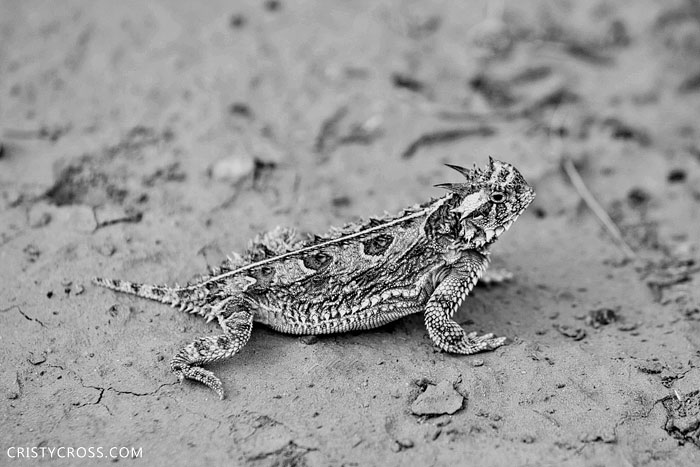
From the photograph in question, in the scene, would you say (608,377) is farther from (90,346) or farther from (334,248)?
(90,346)

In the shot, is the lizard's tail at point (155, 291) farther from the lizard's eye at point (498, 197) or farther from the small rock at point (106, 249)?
the lizard's eye at point (498, 197)

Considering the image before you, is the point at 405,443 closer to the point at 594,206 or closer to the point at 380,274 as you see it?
the point at 380,274

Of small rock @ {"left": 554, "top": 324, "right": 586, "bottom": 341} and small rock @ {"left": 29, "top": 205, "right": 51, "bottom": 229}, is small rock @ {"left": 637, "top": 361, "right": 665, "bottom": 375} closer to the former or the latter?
small rock @ {"left": 554, "top": 324, "right": 586, "bottom": 341}

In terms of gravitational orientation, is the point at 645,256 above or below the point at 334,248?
below

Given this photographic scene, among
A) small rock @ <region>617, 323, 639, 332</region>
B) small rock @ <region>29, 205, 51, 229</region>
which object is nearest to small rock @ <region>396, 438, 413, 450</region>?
small rock @ <region>617, 323, 639, 332</region>

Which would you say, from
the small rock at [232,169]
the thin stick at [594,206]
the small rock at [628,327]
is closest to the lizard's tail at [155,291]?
the small rock at [232,169]

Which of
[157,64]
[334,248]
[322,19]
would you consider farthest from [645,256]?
[157,64]

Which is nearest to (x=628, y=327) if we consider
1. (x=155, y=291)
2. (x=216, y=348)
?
(x=216, y=348)
